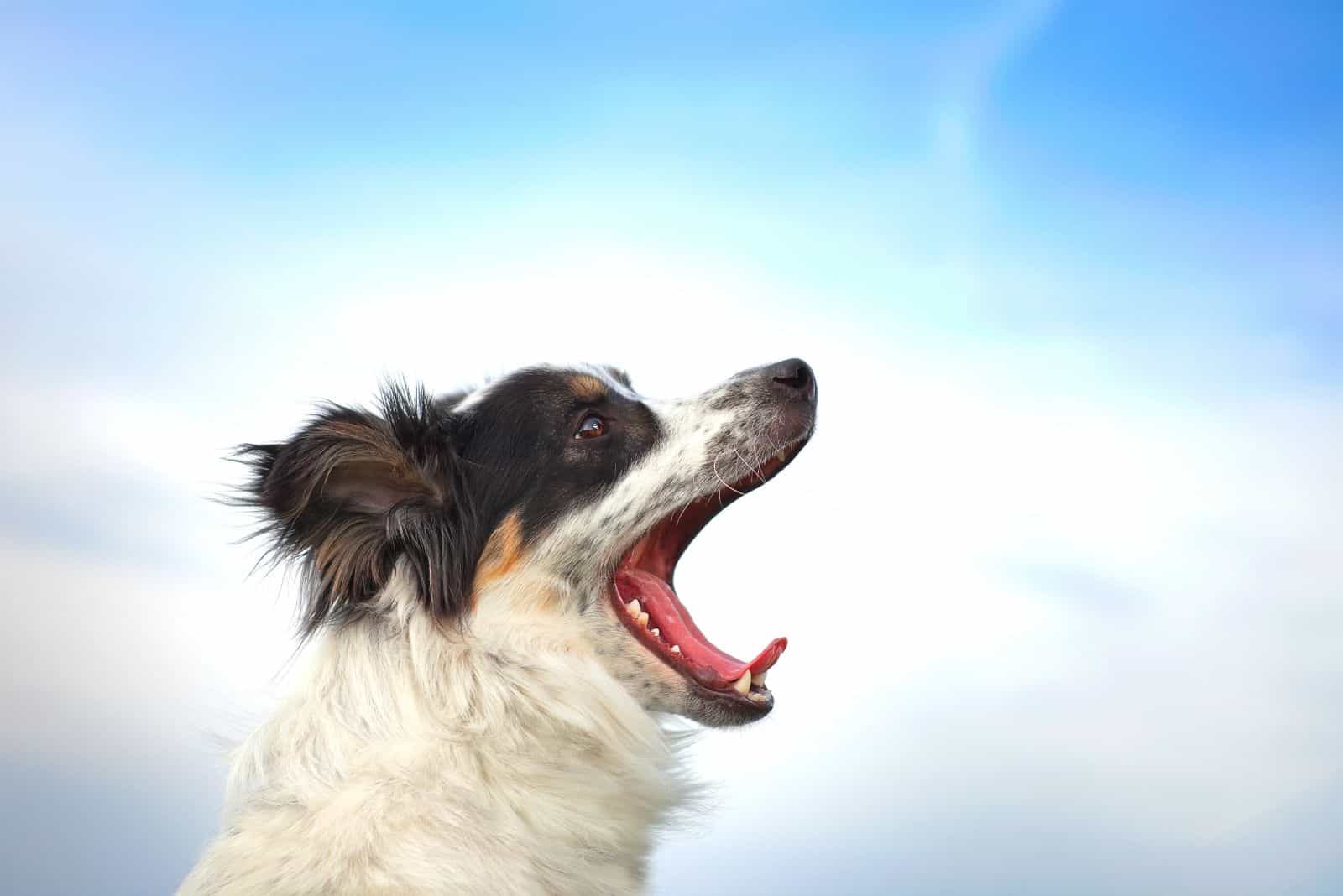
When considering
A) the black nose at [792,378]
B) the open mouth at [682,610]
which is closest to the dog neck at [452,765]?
the open mouth at [682,610]

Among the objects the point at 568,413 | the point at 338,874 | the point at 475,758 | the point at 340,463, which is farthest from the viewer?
the point at 568,413

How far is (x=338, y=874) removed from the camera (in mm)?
4715

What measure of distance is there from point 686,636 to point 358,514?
1409mm

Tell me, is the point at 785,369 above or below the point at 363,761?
above

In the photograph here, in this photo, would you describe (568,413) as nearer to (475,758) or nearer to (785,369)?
(785,369)

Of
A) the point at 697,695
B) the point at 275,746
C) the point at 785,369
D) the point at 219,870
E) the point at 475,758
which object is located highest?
the point at 785,369

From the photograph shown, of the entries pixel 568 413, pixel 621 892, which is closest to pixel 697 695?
pixel 621 892

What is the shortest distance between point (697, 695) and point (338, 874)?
1.58 meters

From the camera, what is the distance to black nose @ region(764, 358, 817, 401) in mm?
6164

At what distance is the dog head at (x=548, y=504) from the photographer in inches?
213

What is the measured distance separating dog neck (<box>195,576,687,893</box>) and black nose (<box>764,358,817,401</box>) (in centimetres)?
146

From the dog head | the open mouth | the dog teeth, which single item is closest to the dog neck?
the dog head

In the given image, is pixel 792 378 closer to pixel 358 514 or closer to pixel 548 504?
pixel 548 504

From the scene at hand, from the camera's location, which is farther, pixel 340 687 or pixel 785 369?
pixel 785 369
